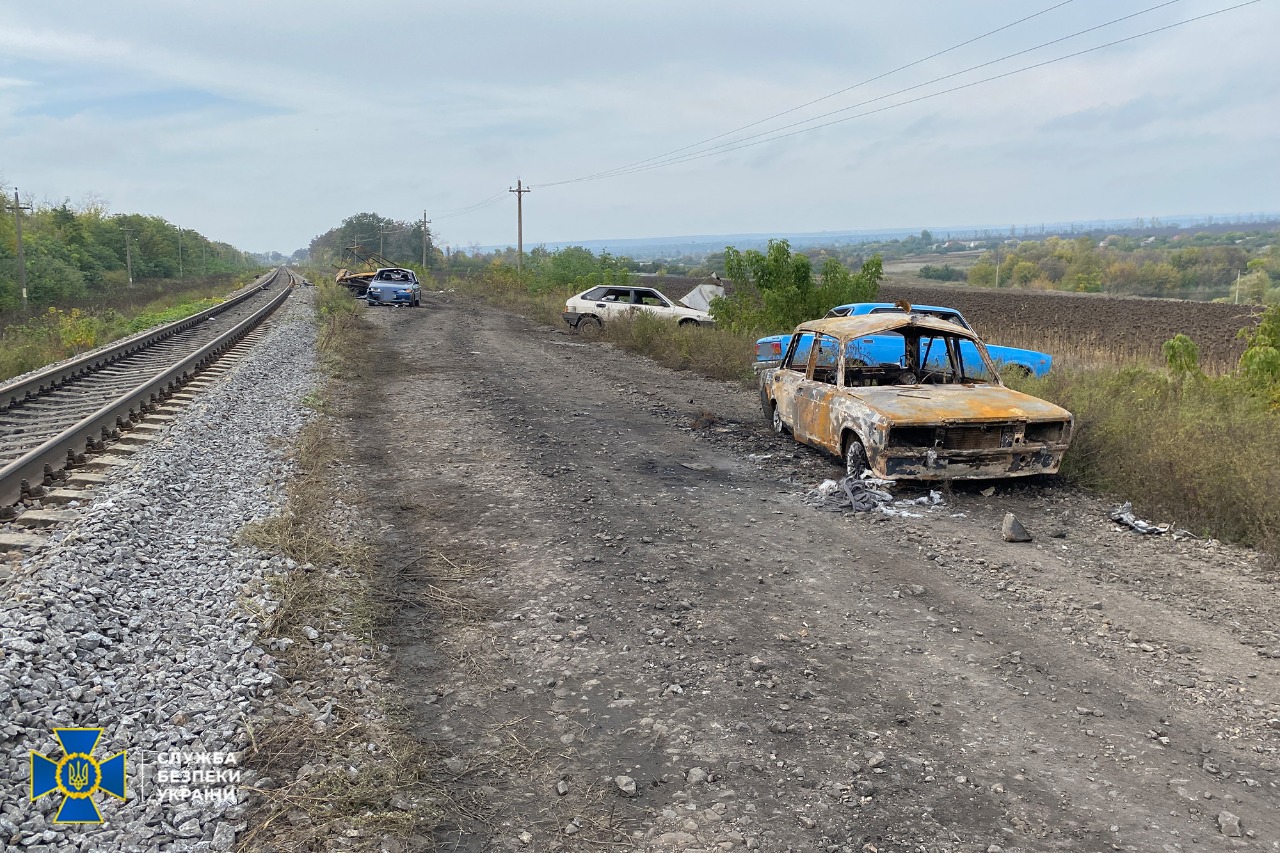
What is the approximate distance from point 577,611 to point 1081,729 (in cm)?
277

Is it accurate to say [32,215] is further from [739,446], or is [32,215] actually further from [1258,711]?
[1258,711]

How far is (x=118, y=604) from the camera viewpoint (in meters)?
4.91

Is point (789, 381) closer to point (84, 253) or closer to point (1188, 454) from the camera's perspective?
point (1188, 454)

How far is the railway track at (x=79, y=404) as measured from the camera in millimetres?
7395

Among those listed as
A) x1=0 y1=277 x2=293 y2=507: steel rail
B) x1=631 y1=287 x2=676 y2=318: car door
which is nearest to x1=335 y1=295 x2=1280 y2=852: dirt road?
x1=0 y1=277 x2=293 y2=507: steel rail

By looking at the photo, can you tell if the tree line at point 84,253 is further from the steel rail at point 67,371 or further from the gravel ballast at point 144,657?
the gravel ballast at point 144,657

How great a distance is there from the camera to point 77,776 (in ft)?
11.1

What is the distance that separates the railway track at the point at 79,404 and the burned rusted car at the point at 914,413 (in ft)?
22.2

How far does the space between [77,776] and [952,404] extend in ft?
22.1

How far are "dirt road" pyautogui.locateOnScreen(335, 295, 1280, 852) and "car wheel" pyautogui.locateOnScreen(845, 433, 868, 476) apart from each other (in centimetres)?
44

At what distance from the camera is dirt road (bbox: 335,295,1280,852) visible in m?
3.40

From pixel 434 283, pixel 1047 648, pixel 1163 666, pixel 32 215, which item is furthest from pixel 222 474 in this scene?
pixel 32 215

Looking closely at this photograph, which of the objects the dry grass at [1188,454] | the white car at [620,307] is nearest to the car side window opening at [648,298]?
the white car at [620,307]

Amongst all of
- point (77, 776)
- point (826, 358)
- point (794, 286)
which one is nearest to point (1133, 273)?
point (794, 286)
